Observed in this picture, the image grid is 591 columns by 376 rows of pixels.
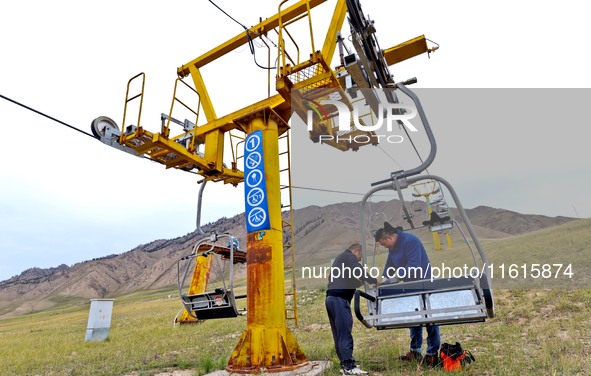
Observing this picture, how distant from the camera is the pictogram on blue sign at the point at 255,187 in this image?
22.0 feet

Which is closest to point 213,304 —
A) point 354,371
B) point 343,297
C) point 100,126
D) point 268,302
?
point 268,302

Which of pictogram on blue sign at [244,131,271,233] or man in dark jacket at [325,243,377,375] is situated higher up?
pictogram on blue sign at [244,131,271,233]

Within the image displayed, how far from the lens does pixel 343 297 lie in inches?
236

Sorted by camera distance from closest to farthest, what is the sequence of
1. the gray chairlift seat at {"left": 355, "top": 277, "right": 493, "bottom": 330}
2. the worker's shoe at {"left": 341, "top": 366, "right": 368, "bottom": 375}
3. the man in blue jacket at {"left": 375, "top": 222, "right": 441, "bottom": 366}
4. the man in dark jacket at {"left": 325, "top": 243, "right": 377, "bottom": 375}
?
the gray chairlift seat at {"left": 355, "top": 277, "right": 493, "bottom": 330}, the worker's shoe at {"left": 341, "top": 366, "right": 368, "bottom": 375}, the man in blue jacket at {"left": 375, "top": 222, "right": 441, "bottom": 366}, the man in dark jacket at {"left": 325, "top": 243, "right": 377, "bottom": 375}

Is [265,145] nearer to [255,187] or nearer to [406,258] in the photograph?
[255,187]

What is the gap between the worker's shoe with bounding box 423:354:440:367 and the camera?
5.61 m

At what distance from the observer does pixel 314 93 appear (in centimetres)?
723

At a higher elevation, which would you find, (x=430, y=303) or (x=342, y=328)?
(x=430, y=303)

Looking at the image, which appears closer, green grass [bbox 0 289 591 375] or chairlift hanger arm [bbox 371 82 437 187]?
chairlift hanger arm [bbox 371 82 437 187]

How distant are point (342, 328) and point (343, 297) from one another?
476 mm

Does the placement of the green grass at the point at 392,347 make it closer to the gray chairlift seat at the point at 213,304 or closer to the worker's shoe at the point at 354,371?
the worker's shoe at the point at 354,371

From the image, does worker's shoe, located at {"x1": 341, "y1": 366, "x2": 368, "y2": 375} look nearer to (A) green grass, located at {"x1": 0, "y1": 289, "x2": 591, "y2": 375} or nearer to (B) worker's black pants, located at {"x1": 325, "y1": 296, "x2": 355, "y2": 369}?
(B) worker's black pants, located at {"x1": 325, "y1": 296, "x2": 355, "y2": 369}

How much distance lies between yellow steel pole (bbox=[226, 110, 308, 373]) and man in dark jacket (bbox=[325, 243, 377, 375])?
2.94 ft

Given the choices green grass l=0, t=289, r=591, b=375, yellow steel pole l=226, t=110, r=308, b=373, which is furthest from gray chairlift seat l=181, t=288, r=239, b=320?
green grass l=0, t=289, r=591, b=375
